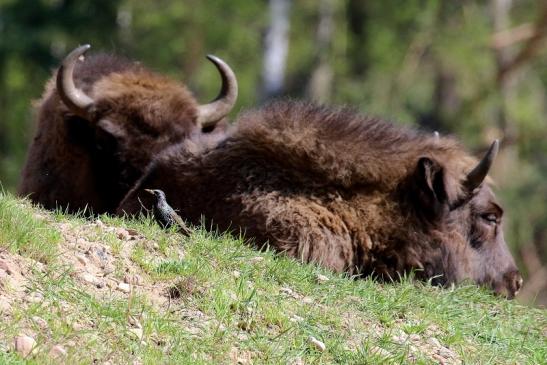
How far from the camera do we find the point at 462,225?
9.60 meters

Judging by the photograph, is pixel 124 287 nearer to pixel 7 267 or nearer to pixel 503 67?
pixel 7 267

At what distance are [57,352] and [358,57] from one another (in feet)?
104

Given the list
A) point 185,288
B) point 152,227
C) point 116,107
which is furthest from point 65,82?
point 185,288

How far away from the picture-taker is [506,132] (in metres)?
32.0

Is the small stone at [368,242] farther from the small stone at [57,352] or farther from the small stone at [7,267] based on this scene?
the small stone at [57,352]

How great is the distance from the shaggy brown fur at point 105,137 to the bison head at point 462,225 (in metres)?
3.05

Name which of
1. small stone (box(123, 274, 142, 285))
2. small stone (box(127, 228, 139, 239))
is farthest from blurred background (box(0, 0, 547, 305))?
small stone (box(123, 274, 142, 285))

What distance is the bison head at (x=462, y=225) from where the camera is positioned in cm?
939

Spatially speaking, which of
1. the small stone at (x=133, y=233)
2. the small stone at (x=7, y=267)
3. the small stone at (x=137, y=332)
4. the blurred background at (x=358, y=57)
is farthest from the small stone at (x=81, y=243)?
the blurred background at (x=358, y=57)

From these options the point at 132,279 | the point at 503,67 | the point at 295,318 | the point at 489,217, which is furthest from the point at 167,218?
the point at 503,67

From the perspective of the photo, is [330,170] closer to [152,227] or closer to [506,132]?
[152,227]

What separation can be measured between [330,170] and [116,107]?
11.5 feet

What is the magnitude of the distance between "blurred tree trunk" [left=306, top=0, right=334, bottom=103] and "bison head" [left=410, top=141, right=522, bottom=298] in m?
24.8

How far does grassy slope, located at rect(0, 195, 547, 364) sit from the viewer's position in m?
6.20
